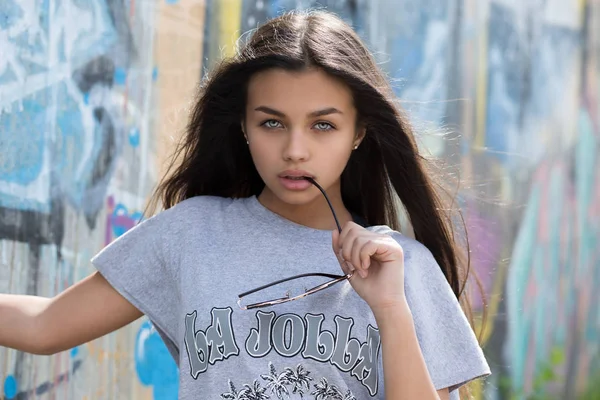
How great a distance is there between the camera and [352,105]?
7.96 ft

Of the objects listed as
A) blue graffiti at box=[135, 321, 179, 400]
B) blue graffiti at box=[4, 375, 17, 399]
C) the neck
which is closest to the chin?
the neck

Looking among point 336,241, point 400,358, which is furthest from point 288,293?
point 400,358

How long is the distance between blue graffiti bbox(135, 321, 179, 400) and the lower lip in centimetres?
114

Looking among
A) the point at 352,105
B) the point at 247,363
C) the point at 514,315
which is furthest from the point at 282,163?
the point at 514,315

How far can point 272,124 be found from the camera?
7.66ft

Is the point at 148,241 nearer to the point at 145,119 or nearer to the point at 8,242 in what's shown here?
the point at 8,242

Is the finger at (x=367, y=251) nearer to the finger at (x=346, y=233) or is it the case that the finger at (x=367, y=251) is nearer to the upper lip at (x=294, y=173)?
the finger at (x=346, y=233)

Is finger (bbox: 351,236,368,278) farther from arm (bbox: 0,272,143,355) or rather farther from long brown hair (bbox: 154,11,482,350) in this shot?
arm (bbox: 0,272,143,355)

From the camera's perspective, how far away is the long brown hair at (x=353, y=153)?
7.98 feet

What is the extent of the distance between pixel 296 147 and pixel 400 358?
514 mm

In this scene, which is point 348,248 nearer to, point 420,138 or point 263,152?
point 263,152

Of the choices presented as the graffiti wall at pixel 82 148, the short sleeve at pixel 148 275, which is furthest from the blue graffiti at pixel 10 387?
the short sleeve at pixel 148 275

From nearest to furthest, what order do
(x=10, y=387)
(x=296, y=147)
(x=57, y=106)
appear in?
(x=296, y=147)
(x=10, y=387)
(x=57, y=106)

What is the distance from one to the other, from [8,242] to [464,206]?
6.66ft
